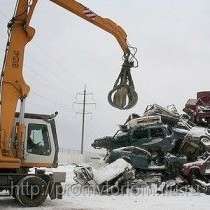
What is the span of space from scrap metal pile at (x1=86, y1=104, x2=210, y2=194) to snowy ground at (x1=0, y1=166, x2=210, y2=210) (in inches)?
33.7

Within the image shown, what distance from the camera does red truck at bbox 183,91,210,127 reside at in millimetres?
25547

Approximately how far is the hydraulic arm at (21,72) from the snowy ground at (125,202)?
1.79 meters

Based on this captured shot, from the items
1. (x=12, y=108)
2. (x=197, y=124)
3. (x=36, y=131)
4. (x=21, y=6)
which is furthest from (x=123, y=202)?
(x=197, y=124)

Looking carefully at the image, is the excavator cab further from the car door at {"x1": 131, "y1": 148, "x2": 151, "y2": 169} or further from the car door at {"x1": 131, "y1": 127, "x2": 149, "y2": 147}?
the car door at {"x1": 131, "y1": 127, "x2": 149, "y2": 147}

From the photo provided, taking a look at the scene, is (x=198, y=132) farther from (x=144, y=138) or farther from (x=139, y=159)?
(x=139, y=159)

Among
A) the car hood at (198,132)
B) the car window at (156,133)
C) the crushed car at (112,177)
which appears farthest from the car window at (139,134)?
the crushed car at (112,177)

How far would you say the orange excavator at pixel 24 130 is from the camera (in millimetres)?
14195

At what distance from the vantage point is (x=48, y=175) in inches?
585

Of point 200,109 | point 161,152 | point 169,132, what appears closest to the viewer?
point 161,152

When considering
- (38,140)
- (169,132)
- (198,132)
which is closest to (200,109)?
(198,132)

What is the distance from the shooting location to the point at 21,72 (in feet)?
48.5

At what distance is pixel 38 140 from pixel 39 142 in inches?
2.7

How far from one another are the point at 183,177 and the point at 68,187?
14.6 feet

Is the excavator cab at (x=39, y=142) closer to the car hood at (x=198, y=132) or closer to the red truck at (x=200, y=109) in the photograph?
the car hood at (x=198, y=132)
